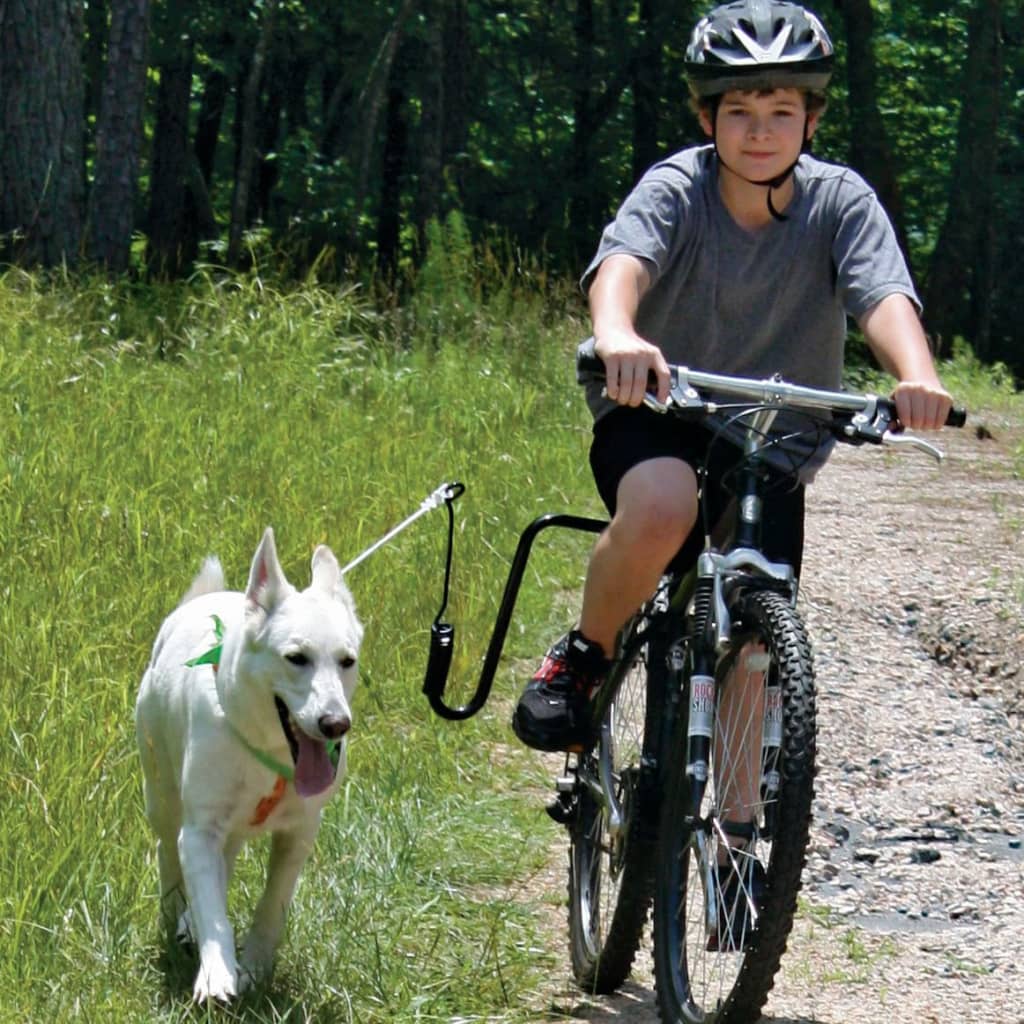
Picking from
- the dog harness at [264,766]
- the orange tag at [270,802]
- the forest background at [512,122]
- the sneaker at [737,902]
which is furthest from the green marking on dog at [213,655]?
the forest background at [512,122]

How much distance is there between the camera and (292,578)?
21.9ft

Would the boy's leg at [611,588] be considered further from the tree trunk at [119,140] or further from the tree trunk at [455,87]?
the tree trunk at [455,87]

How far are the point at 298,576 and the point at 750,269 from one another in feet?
10.7

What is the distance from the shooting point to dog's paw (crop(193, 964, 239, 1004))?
3371 mm

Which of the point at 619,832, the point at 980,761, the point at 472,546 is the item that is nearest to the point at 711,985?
the point at 619,832

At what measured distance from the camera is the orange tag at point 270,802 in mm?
3695

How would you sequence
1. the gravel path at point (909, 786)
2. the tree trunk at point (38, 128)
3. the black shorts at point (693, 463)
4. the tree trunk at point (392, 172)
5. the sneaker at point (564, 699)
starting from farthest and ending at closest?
the tree trunk at point (392, 172)
the tree trunk at point (38, 128)
the gravel path at point (909, 786)
the sneaker at point (564, 699)
the black shorts at point (693, 463)

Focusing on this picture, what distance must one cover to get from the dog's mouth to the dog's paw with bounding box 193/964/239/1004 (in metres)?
0.37

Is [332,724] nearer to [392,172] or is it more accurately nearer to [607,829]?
[607,829]

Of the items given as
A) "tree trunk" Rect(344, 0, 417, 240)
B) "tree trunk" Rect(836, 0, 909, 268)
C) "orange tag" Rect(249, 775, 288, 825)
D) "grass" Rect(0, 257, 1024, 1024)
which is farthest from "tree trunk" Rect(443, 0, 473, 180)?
"orange tag" Rect(249, 775, 288, 825)

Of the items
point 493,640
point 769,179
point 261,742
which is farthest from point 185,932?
point 769,179

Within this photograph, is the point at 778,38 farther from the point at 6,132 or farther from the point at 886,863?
the point at 6,132

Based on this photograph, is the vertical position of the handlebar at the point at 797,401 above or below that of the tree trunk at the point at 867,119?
below

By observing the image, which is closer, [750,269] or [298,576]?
[750,269]
